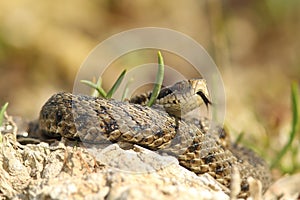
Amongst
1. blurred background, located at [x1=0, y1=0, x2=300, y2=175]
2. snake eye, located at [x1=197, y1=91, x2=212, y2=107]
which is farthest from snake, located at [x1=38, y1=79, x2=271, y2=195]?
blurred background, located at [x1=0, y1=0, x2=300, y2=175]

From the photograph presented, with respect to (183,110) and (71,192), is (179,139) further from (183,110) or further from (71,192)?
(71,192)

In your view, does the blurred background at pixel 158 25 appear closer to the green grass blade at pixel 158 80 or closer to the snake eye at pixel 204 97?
the snake eye at pixel 204 97

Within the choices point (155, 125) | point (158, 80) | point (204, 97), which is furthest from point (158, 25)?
point (155, 125)

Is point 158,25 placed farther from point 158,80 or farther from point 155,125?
point 155,125

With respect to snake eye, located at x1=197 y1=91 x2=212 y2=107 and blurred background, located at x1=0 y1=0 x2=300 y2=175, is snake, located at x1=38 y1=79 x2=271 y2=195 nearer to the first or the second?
snake eye, located at x1=197 y1=91 x2=212 y2=107

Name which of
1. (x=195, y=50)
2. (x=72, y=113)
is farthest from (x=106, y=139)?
(x=195, y=50)
